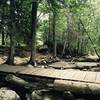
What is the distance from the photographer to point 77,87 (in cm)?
640

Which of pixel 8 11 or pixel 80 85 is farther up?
pixel 8 11

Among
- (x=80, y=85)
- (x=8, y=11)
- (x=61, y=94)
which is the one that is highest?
(x=8, y=11)

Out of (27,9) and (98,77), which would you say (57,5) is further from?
(98,77)

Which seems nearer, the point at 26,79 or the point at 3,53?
the point at 26,79

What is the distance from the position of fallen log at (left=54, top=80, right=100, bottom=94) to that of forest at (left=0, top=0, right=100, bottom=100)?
435 centimetres

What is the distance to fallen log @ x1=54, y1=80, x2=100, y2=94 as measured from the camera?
6.23 meters

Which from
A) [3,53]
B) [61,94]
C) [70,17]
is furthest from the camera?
[70,17]

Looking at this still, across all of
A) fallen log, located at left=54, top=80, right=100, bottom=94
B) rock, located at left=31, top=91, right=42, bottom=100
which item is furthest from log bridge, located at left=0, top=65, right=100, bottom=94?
rock, located at left=31, top=91, right=42, bottom=100

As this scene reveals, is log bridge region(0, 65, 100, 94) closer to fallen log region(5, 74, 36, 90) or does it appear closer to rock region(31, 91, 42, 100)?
fallen log region(5, 74, 36, 90)

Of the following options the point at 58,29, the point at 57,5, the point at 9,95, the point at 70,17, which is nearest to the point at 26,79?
the point at 9,95

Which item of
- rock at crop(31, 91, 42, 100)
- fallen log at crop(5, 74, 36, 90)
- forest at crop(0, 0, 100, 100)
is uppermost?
forest at crop(0, 0, 100, 100)

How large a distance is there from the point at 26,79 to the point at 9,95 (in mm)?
1539

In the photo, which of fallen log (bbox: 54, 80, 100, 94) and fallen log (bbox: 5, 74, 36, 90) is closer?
fallen log (bbox: 54, 80, 100, 94)

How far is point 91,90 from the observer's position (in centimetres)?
624
